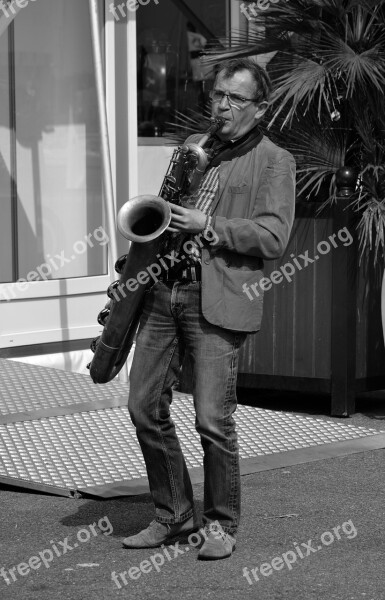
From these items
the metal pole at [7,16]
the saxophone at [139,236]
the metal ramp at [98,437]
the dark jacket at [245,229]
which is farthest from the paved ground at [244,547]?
the metal pole at [7,16]

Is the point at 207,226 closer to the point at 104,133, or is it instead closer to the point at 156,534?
the point at 156,534

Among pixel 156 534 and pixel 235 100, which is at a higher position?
pixel 235 100

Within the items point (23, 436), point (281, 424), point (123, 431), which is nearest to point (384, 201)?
point (281, 424)

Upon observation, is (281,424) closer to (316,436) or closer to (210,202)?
(316,436)

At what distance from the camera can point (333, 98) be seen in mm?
6707

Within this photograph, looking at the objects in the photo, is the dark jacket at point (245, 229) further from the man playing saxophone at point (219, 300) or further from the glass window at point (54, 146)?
the glass window at point (54, 146)

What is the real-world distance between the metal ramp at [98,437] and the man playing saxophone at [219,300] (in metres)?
0.85

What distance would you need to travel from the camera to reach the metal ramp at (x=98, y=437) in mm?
5188

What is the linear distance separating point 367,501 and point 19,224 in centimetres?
359

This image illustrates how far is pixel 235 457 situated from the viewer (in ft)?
13.9

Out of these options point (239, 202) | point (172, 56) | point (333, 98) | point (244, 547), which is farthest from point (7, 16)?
point (244, 547)

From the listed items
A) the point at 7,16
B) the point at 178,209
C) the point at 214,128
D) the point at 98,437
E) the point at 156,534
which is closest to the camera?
the point at 178,209

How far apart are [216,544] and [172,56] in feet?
17.2

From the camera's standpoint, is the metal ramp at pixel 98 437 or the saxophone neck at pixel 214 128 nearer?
the saxophone neck at pixel 214 128
